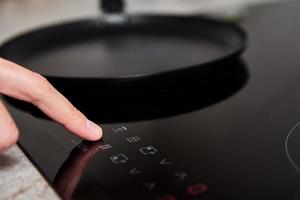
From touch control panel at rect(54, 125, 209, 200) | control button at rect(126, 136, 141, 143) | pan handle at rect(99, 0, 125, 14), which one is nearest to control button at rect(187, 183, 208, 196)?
touch control panel at rect(54, 125, 209, 200)

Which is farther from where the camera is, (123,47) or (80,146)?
(123,47)

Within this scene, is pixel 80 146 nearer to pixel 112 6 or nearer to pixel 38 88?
pixel 38 88

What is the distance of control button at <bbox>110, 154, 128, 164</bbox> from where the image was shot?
1.27 feet

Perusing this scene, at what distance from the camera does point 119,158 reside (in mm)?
392

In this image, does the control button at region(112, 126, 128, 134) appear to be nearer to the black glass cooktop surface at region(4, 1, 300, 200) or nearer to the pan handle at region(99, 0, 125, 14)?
the black glass cooktop surface at region(4, 1, 300, 200)

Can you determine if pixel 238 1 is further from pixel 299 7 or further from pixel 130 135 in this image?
pixel 130 135

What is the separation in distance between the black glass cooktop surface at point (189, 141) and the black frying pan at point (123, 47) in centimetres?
4

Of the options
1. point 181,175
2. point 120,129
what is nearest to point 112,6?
point 120,129

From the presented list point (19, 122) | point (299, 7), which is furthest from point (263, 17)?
point (19, 122)

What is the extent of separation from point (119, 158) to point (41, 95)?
0.09 metres

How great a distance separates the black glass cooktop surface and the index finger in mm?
20

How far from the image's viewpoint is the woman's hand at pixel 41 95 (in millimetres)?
379

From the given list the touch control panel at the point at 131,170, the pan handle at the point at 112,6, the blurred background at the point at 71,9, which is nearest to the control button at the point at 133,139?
the touch control panel at the point at 131,170

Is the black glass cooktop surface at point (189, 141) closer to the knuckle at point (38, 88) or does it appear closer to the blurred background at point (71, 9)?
the knuckle at point (38, 88)
